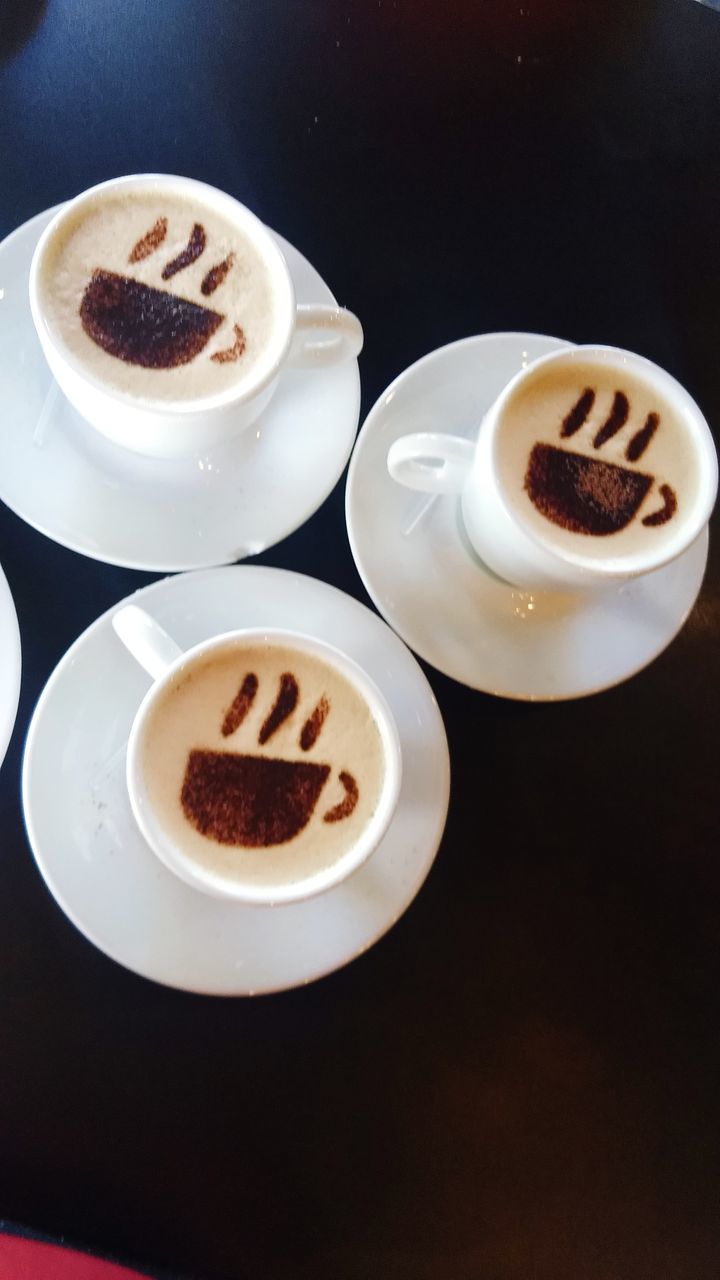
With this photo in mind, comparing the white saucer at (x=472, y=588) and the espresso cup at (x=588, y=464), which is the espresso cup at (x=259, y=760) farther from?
the espresso cup at (x=588, y=464)

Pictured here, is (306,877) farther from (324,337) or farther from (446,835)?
(324,337)

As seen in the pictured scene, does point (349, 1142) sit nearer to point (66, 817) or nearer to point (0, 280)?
point (66, 817)

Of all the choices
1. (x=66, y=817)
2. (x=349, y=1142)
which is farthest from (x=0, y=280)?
(x=349, y=1142)

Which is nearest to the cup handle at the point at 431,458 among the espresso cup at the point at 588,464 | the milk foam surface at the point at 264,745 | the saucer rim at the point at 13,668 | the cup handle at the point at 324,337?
the espresso cup at the point at 588,464

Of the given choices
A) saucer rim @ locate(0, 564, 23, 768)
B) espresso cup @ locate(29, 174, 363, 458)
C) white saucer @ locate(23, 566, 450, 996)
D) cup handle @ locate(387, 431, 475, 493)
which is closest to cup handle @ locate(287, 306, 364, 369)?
espresso cup @ locate(29, 174, 363, 458)

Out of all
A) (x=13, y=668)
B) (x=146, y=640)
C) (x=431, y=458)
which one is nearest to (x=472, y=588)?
(x=431, y=458)
